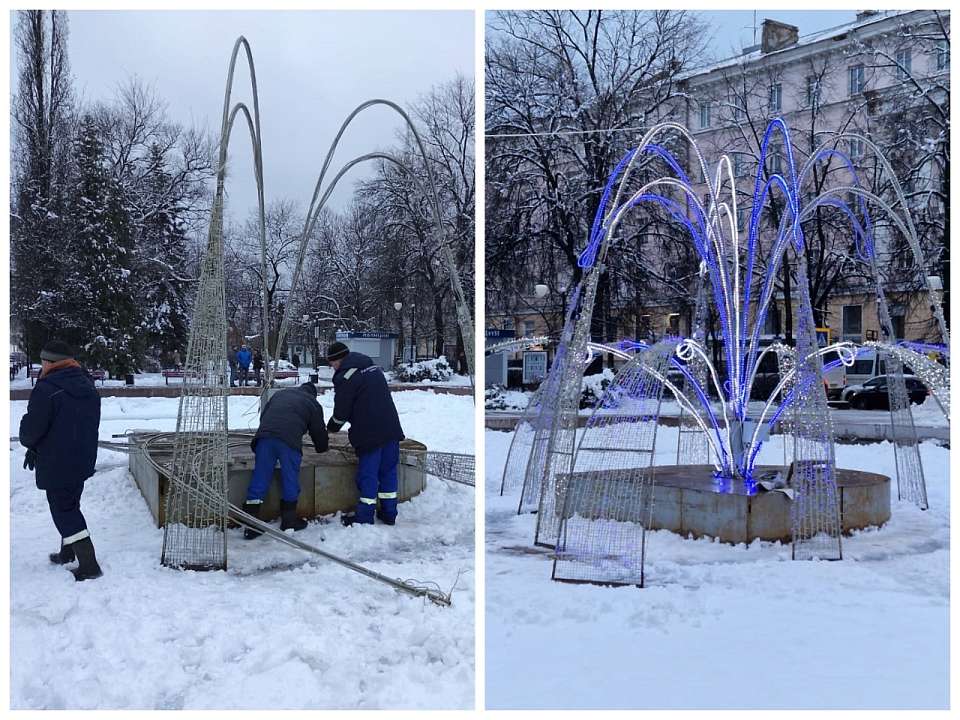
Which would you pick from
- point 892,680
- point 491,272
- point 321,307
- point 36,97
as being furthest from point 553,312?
point 892,680

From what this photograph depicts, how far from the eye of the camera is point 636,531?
5.33 metres

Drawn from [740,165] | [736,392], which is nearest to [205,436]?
[736,392]

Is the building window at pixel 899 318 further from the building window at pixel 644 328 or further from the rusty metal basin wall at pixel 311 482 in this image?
the rusty metal basin wall at pixel 311 482

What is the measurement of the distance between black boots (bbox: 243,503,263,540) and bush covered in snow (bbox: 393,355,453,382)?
361 inches

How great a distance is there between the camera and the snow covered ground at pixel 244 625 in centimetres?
329

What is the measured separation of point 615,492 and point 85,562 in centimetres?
319

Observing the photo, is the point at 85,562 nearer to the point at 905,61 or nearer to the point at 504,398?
the point at 504,398

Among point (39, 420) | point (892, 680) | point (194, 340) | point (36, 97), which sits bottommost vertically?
point (892, 680)

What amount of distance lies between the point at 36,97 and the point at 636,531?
21.7 feet

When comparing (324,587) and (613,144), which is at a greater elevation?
(613,144)

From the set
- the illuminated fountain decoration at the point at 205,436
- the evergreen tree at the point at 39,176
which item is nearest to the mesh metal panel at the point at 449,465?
the illuminated fountain decoration at the point at 205,436

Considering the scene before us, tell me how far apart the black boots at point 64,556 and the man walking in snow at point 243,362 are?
32.2 feet

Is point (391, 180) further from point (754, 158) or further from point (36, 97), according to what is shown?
point (754, 158)

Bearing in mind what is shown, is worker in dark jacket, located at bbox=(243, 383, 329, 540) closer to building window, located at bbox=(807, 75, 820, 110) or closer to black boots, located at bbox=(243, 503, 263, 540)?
black boots, located at bbox=(243, 503, 263, 540)
